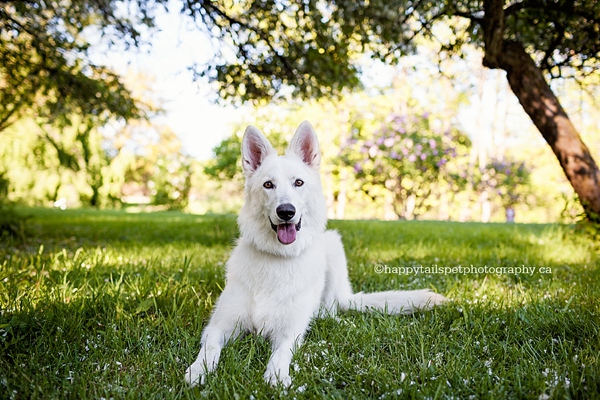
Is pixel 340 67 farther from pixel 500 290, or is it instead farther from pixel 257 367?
pixel 257 367

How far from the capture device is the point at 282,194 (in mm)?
2295

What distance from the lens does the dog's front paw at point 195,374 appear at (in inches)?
72.0

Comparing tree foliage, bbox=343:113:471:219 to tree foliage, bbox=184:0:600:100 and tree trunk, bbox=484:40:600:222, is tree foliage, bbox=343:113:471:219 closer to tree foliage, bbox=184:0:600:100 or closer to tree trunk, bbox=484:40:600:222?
tree foliage, bbox=184:0:600:100

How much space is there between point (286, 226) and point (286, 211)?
0.50 ft

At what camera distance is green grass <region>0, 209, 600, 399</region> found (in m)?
1.73

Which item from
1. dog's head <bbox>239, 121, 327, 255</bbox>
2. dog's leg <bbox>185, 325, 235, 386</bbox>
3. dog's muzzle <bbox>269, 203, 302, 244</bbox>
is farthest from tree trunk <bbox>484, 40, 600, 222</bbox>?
dog's leg <bbox>185, 325, 235, 386</bbox>

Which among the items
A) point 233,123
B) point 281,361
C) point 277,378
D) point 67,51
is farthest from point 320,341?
point 233,123

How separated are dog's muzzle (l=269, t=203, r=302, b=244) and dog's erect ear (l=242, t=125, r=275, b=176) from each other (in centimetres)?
50

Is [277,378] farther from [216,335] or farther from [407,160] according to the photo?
[407,160]

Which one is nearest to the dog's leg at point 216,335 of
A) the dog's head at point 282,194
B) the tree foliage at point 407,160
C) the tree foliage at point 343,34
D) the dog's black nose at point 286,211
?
the dog's head at point 282,194

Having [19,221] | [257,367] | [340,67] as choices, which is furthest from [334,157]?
[257,367]

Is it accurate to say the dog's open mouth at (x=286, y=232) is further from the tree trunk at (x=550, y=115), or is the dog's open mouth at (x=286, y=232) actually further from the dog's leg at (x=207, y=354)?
the tree trunk at (x=550, y=115)

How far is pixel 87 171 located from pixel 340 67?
16.1m

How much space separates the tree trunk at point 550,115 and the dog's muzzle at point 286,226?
417cm
